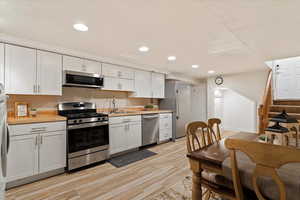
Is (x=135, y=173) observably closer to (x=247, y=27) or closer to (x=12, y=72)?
(x=12, y=72)

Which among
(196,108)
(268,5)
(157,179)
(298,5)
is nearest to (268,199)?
(157,179)

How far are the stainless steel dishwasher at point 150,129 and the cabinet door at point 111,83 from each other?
1.04 metres

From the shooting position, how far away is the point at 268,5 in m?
1.46

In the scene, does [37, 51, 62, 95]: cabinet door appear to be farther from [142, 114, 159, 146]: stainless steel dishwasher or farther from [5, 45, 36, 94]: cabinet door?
[142, 114, 159, 146]: stainless steel dishwasher

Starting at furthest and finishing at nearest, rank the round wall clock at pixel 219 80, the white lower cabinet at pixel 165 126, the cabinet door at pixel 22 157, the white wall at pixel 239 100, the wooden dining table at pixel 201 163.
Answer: the round wall clock at pixel 219 80
the white wall at pixel 239 100
the white lower cabinet at pixel 165 126
the cabinet door at pixel 22 157
the wooden dining table at pixel 201 163

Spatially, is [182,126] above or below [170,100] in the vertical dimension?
below

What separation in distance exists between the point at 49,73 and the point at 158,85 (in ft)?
9.43

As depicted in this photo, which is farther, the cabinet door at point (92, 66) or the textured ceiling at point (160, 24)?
the cabinet door at point (92, 66)

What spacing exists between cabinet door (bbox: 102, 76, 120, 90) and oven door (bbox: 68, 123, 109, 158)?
918 millimetres

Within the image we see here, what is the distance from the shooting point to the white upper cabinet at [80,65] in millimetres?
2744

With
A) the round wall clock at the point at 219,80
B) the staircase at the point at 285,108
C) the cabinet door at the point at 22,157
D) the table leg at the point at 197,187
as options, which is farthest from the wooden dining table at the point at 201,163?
the round wall clock at the point at 219,80

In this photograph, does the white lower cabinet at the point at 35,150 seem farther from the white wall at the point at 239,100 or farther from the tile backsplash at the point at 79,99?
the white wall at the point at 239,100

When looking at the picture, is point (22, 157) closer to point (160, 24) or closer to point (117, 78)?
point (117, 78)

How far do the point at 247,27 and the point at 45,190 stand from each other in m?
3.59
